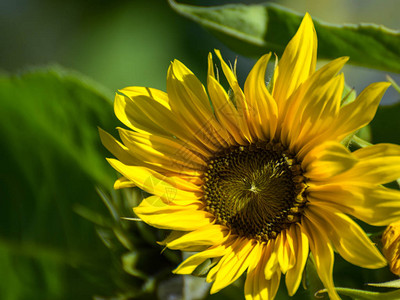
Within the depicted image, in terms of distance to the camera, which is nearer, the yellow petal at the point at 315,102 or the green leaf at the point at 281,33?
the yellow petal at the point at 315,102

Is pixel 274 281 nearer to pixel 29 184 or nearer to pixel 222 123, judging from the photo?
pixel 222 123

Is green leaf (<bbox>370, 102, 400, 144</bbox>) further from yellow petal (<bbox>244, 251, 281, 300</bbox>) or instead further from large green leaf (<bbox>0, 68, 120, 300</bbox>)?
large green leaf (<bbox>0, 68, 120, 300</bbox>)

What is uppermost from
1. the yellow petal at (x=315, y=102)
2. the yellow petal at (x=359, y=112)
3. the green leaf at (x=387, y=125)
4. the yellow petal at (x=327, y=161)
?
the yellow petal at (x=315, y=102)

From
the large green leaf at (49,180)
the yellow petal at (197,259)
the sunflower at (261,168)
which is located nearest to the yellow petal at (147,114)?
the sunflower at (261,168)

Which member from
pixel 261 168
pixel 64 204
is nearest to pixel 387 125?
pixel 261 168

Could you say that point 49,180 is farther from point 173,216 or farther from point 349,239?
point 349,239

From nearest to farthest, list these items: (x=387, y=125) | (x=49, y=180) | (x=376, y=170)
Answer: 1. (x=376, y=170)
2. (x=387, y=125)
3. (x=49, y=180)

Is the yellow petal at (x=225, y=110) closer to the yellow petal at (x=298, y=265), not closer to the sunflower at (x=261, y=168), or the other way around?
the sunflower at (x=261, y=168)
